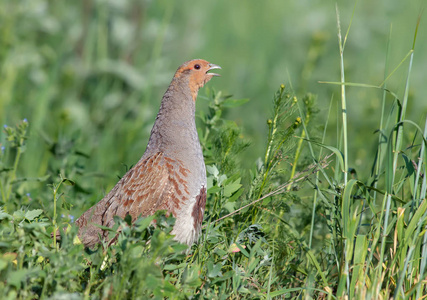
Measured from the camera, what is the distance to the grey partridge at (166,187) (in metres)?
3.42

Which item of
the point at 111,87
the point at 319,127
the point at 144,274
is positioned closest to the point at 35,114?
the point at 111,87

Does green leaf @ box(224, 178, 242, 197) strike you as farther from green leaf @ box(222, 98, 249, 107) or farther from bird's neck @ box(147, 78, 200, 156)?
green leaf @ box(222, 98, 249, 107)

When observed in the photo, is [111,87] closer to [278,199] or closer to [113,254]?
[278,199]

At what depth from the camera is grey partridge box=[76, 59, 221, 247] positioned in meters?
3.42

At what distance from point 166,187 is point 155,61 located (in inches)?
133

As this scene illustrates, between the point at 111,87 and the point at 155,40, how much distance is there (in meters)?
0.79

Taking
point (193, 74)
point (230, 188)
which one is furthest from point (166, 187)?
point (193, 74)

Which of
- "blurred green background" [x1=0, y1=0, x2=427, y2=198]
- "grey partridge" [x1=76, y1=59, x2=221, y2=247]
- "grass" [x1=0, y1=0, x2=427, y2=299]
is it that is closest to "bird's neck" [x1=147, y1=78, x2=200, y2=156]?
"grey partridge" [x1=76, y1=59, x2=221, y2=247]

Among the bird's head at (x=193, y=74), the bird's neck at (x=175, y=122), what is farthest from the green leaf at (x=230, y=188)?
the bird's head at (x=193, y=74)

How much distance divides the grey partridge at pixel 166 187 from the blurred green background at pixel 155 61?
228 centimetres

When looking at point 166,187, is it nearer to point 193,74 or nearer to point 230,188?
point 230,188

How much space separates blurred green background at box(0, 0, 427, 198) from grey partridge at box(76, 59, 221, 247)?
2.28 m

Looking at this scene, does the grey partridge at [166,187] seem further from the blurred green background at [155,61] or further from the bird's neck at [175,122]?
the blurred green background at [155,61]

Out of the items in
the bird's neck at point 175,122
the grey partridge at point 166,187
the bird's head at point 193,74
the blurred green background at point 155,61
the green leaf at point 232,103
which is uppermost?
the blurred green background at point 155,61
